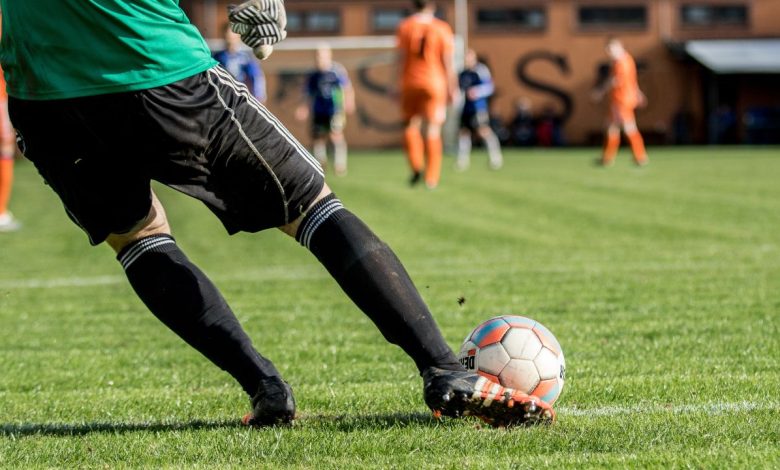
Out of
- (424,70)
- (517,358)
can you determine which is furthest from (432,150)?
(517,358)

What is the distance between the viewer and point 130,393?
3875mm

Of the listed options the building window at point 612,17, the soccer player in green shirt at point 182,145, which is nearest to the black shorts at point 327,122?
the soccer player in green shirt at point 182,145

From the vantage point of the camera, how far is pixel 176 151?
2863 mm

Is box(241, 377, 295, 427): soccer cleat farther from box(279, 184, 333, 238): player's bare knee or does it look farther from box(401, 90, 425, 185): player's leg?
box(401, 90, 425, 185): player's leg

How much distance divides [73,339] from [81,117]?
2548mm

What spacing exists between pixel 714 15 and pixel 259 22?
42.9 metres

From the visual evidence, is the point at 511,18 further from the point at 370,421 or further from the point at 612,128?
the point at 370,421

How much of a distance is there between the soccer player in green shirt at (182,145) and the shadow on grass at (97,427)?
0.24 m

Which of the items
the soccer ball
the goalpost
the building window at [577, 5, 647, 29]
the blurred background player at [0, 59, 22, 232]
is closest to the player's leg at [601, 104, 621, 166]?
the blurred background player at [0, 59, 22, 232]

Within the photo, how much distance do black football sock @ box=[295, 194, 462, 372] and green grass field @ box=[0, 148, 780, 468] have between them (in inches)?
8.9

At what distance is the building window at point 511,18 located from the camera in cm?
4194

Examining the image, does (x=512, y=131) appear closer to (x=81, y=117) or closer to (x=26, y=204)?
(x=26, y=204)

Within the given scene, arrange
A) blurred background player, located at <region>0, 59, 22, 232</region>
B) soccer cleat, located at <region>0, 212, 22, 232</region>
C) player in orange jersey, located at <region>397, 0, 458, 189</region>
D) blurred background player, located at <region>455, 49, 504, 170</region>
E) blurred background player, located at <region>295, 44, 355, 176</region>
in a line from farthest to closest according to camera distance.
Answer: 1. blurred background player, located at <region>455, 49, 504, 170</region>
2. blurred background player, located at <region>295, 44, 355, 176</region>
3. player in orange jersey, located at <region>397, 0, 458, 189</region>
4. soccer cleat, located at <region>0, 212, 22, 232</region>
5. blurred background player, located at <region>0, 59, 22, 232</region>

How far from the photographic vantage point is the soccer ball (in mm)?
3309
